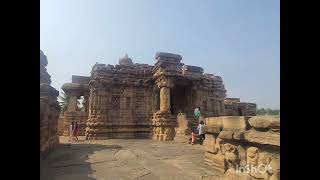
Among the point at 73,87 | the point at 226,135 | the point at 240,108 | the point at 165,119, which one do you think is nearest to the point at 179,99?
the point at 165,119

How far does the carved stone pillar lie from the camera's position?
15.1 m

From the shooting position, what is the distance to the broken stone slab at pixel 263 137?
12.0 ft

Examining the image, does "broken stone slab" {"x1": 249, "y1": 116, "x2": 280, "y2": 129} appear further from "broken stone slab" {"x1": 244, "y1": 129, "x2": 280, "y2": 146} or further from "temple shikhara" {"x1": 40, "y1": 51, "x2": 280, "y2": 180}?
"temple shikhara" {"x1": 40, "y1": 51, "x2": 280, "y2": 180}

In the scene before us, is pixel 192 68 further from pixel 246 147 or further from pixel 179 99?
pixel 246 147

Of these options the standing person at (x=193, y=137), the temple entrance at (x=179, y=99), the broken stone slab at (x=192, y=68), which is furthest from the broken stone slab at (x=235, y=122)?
the temple entrance at (x=179, y=99)

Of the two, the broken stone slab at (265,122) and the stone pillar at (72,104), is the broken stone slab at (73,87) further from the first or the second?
the broken stone slab at (265,122)

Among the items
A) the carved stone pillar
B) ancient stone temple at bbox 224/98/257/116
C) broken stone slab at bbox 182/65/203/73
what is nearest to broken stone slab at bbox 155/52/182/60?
broken stone slab at bbox 182/65/203/73

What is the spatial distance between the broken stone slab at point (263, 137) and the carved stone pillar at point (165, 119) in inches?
425

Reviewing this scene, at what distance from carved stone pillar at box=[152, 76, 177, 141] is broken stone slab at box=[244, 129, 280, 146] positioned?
35.4 feet

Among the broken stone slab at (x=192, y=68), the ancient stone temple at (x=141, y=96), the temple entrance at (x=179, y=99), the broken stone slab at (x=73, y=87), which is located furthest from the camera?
the broken stone slab at (x=73, y=87)
